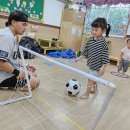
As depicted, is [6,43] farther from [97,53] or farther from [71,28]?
[71,28]

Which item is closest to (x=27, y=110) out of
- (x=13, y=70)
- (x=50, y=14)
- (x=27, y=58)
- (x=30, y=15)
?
(x=13, y=70)

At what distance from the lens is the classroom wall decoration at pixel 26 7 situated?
3718mm

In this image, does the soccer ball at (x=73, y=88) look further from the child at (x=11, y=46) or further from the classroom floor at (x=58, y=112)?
the child at (x=11, y=46)

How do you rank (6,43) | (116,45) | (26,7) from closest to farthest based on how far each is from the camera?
(6,43)
(26,7)
(116,45)

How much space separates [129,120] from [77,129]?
1.93 feet

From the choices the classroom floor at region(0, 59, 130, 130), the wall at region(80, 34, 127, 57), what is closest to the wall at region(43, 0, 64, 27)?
the wall at region(80, 34, 127, 57)

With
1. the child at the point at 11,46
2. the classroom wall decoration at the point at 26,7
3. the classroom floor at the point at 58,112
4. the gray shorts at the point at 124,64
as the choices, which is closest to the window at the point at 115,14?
the gray shorts at the point at 124,64

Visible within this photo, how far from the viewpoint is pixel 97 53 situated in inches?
69.8

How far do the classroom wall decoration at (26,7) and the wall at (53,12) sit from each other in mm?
200

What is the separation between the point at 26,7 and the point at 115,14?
2.75m

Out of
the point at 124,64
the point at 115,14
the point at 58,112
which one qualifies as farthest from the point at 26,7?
the point at 58,112

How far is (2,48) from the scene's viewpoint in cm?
138

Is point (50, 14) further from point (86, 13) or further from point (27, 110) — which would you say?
point (27, 110)

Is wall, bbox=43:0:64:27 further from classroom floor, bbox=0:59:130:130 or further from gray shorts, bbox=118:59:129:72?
classroom floor, bbox=0:59:130:130
